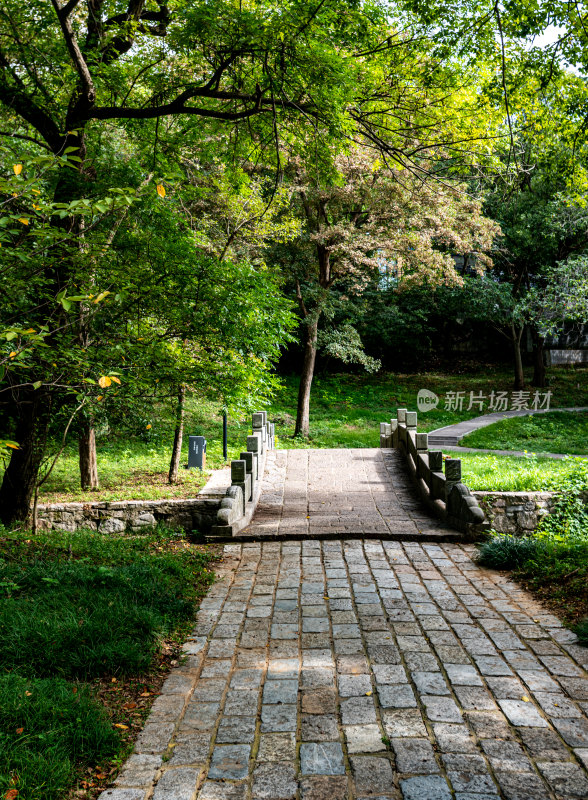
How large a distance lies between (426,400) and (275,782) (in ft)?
65.0

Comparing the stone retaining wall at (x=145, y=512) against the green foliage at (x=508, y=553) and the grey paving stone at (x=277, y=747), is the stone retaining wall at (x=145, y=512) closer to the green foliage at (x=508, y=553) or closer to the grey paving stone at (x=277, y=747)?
the green foliage at (x=508, y=553)

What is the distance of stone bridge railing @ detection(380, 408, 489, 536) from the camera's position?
27.4 ft

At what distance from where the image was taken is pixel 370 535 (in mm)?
8375

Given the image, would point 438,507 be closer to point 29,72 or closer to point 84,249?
point 84,249

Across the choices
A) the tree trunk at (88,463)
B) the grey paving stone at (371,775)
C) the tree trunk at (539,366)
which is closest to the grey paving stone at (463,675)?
the grey paving stone at (371,775)

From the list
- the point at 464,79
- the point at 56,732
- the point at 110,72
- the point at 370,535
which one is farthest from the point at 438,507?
the point at 110,72

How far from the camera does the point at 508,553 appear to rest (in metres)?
7.11

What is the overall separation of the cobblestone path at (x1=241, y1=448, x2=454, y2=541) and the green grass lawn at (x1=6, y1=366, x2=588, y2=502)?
1.79m

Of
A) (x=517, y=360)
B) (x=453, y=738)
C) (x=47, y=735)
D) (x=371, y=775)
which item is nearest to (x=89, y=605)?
(x=47, y=735)

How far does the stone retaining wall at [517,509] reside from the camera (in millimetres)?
10430

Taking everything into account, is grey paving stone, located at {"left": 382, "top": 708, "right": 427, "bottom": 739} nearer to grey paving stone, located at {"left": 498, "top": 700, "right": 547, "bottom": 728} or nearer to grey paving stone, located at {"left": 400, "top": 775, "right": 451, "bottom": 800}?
grey paving stone, located at {"left": 400, "top": 775, "right": 451, "bottom": 800}

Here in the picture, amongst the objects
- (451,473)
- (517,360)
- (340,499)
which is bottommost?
(340,499)

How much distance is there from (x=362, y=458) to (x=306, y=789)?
10.9 metres

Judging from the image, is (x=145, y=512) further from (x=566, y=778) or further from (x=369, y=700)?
(x=566, y=778)
